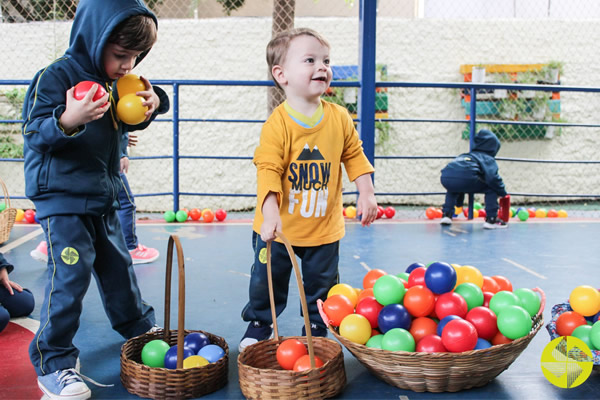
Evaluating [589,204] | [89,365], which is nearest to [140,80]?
[89,365]

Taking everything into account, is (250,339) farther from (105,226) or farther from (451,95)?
(451,95)

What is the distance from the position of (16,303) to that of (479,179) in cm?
392

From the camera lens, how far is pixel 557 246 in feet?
14.9

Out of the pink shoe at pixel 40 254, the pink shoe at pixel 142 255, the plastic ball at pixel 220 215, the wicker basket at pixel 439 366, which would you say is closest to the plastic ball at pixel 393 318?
the wicker basket at pixel 439 366

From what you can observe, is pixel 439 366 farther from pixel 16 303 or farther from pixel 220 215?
pixel 220 215

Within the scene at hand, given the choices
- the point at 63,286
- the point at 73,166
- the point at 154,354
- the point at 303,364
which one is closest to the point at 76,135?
the point at 73,166

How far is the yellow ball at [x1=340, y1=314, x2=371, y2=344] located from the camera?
215cm

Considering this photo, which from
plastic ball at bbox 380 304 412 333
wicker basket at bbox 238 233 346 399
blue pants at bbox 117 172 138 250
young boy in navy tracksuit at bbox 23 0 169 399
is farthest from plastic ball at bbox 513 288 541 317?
blue pants at bbox 117 172 138 250

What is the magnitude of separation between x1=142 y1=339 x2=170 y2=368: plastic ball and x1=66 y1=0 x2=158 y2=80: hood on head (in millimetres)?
1002

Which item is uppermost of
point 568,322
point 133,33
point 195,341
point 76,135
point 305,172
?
point 133,33

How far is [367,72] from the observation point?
5602mm

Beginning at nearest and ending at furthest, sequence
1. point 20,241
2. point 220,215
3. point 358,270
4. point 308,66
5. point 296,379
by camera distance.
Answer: point 296,379, point 308,66, point 358,270, point 20,241, point 220,215

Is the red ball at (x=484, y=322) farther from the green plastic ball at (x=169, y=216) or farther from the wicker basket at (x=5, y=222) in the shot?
the green plastic ball at (x=169, y=216)

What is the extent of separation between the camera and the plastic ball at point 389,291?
2250mm
